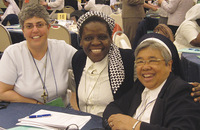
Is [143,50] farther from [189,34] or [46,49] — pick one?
[189,34]

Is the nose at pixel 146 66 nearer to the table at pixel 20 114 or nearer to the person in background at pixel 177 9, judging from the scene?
the table at pixel 20 114

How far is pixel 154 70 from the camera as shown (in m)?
1.36

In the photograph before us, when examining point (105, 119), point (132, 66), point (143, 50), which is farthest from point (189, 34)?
point (105, 119)

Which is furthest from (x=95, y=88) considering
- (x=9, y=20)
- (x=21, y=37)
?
(x=9, y=20)

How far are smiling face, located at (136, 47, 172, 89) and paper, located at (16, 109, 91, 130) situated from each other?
0.46m

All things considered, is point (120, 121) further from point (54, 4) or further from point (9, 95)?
point (54, 4)

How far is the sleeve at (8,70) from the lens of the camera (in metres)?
1.83

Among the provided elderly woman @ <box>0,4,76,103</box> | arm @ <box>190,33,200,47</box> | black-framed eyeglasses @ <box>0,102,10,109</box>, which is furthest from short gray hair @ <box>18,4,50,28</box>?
arm @ <box>190,33,200,47</box>

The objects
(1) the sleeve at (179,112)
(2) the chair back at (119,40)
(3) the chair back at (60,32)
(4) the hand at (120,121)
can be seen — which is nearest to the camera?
(1) the sleeve at (179,112)

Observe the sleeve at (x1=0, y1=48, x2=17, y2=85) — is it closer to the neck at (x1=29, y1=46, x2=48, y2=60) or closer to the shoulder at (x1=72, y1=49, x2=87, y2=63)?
the neck at (x1=29, y1=46, x2=48, y2=60)

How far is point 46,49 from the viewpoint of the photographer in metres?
2.04

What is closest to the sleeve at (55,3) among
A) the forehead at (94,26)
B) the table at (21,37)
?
the table at (21,37)

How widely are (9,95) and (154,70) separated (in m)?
1.18

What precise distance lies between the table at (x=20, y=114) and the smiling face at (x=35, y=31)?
0.56m
